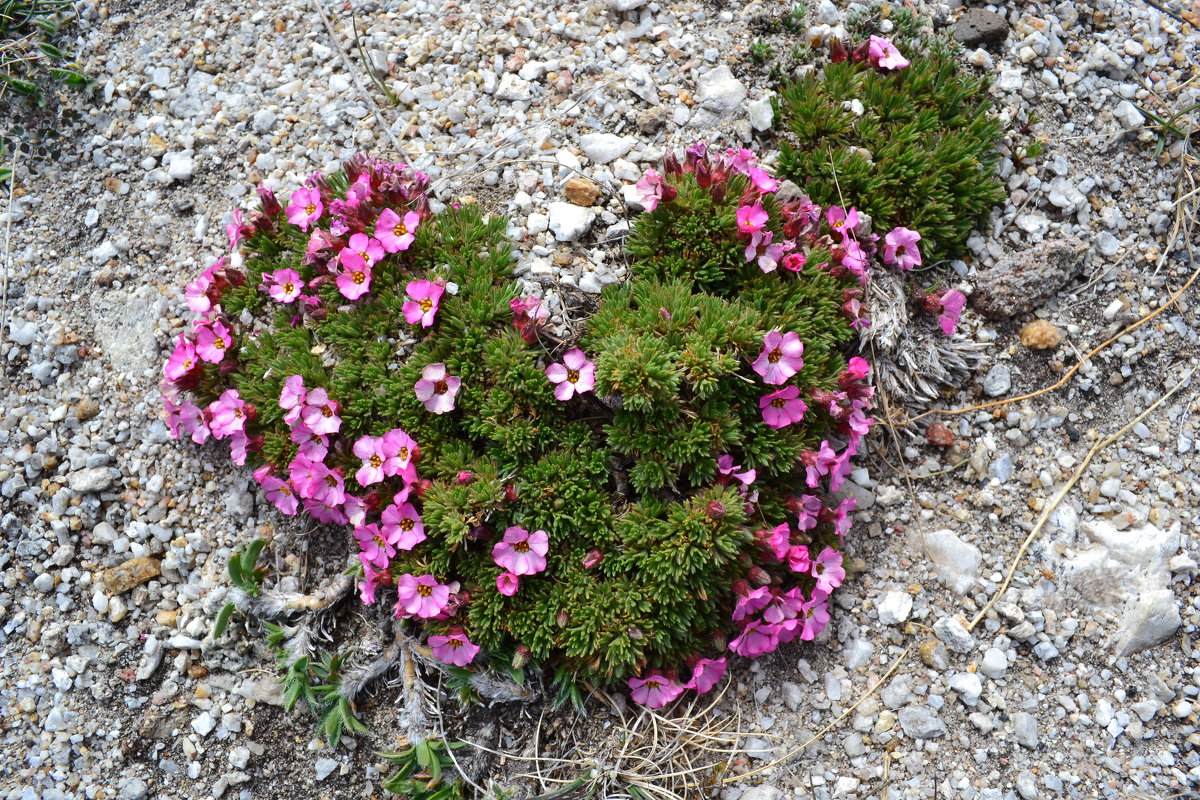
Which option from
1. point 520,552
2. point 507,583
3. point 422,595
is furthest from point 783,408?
point 422,595

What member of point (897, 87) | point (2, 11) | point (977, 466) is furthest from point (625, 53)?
point (2, 11)

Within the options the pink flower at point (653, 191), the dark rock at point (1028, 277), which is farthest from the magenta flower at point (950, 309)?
the pink flower at point (653, 191)

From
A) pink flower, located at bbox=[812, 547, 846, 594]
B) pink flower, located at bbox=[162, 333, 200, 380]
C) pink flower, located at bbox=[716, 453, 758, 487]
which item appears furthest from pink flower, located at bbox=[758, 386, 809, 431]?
pink flower, located at bbox=[162, 333, 200, 380]

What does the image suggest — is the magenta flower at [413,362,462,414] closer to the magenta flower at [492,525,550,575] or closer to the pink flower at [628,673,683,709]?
the magenta flower at [492,525,550,575]

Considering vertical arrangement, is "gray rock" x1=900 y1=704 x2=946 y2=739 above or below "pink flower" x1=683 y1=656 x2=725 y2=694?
below

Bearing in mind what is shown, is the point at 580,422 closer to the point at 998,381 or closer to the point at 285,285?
the point at 285,285

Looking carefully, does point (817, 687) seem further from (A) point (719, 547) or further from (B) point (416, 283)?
(B) point (416, 283)

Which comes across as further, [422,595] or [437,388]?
[437,388]
